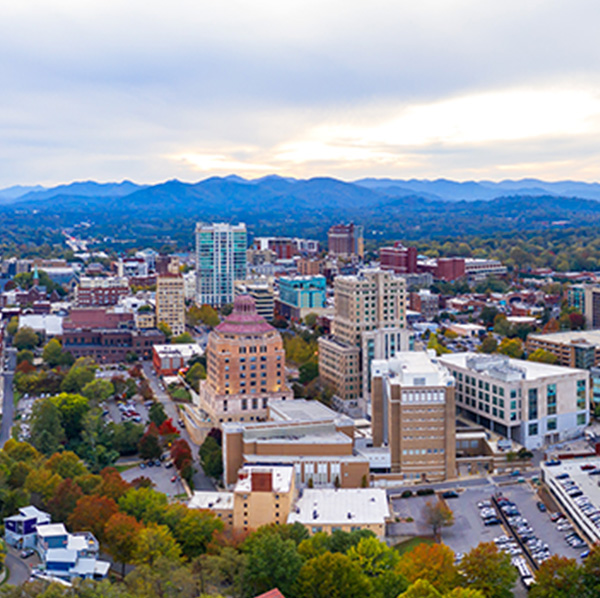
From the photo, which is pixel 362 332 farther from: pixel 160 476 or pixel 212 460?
pixel 160 476

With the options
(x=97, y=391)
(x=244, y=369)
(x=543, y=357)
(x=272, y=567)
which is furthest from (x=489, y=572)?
(x=543, y=357)

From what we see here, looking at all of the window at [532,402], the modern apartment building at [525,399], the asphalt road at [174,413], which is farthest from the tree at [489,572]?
the window at [532,402]

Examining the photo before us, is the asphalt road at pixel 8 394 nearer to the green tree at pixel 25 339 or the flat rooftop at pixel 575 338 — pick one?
the green tree at pixel 25 339

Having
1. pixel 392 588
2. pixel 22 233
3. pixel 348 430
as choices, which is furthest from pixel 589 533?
pixel 22 233

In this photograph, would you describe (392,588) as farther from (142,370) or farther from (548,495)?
(142,370)

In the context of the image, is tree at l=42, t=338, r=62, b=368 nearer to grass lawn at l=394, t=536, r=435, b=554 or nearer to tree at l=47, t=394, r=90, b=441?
tree at l=47, t=394, r=90, b=441
